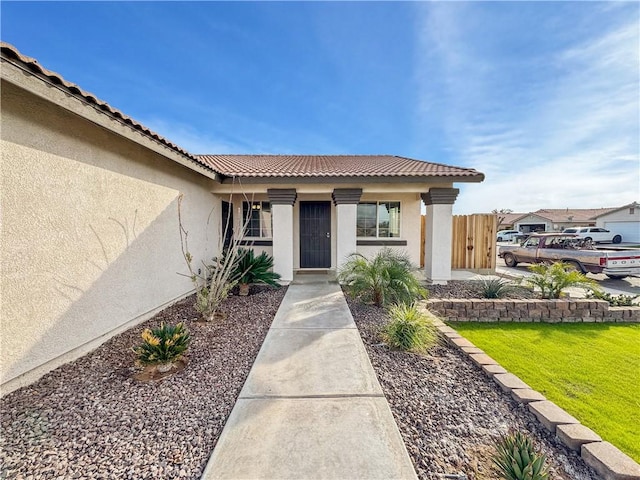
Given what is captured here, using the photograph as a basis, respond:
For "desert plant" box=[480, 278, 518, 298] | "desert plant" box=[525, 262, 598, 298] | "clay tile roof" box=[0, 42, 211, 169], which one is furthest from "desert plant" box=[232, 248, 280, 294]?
"desert plant" box=[525, 262, 598, 298]

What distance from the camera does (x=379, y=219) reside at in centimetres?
1061

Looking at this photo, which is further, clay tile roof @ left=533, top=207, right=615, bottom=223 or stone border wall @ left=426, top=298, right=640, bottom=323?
clay tile roof @ left=533, top=207, right=615, bottom=223

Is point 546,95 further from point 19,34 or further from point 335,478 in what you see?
point 19,34

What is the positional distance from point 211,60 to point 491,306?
12.3 m

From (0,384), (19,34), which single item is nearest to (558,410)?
(0,384)

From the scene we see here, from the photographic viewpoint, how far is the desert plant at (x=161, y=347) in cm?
344

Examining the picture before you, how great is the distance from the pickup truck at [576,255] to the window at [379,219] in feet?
24.2

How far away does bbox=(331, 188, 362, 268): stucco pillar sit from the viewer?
342 inches

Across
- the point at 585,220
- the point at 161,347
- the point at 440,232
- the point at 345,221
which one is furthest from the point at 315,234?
the point at 585,220

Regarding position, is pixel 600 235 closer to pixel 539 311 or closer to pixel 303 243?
pixel 539 311

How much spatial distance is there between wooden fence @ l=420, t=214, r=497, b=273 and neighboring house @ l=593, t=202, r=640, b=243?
34.8 m

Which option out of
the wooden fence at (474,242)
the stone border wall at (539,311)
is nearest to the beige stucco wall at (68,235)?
the stone border wall at (539,311)

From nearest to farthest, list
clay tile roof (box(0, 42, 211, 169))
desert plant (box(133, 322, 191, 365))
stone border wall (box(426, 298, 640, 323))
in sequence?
1. clay tile roof (box(0, 42, 211, 169))
2. desert plant (box(133, 322, 191, 365))
3. stone border wall (box(426, 298, 640, 323))

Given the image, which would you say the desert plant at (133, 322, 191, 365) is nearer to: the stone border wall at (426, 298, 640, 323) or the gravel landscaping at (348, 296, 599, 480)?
the gravel landscaping at (348, 296, 599, 480)
